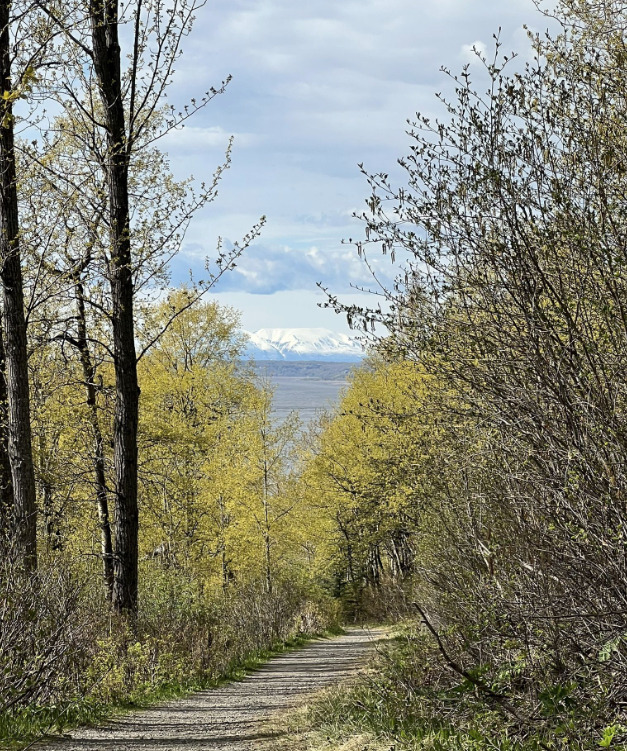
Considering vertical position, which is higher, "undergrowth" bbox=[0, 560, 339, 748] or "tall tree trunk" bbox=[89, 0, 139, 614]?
"tall tree trunk" bbox=[89, 0, 139, 614]

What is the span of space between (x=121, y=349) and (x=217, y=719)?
4.66 metres

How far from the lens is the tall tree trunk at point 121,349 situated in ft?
31.9

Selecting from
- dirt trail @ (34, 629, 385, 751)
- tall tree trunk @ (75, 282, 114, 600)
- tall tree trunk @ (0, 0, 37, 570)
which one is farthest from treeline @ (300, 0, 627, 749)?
tall tree trunk @ (75, 282, 114, 600)

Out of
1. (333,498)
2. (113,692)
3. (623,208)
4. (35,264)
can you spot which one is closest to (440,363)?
(623,208)

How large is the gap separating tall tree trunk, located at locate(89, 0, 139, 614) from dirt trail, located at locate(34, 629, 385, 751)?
187 cm

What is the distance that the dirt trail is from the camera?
6.09 metres

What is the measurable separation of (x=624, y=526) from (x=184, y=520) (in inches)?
689

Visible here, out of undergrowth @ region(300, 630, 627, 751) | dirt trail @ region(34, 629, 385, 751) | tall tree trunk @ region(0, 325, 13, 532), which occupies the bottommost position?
dirt trail @ region(34, 629, 385, 751)

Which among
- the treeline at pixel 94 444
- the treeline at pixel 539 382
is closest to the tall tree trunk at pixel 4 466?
the treeline at pixel 94 444

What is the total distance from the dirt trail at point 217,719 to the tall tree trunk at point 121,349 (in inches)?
73.8

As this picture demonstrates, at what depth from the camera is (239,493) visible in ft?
69.7

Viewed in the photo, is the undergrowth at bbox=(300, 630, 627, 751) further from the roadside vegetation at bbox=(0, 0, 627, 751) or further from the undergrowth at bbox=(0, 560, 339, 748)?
the undergrowth at bbox=(0, 560, 339, 748)

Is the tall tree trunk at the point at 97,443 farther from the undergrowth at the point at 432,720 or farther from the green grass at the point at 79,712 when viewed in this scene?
the undergrowth at the point at 432,720

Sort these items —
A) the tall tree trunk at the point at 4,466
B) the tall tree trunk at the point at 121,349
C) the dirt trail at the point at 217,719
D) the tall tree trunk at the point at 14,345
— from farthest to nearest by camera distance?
the tall tree trunk at the point at 121,349, the tall tree trunk at the point at 4,466, the tall tree trunk at the point at 14,345, the dirt trail at the point at 217,719
